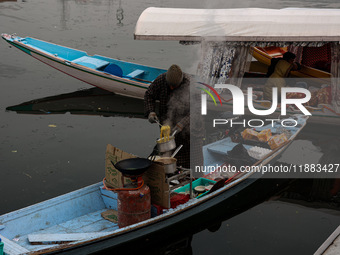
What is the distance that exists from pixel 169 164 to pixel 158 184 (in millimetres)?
296

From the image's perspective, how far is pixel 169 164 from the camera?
6070mm

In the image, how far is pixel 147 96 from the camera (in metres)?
7.02

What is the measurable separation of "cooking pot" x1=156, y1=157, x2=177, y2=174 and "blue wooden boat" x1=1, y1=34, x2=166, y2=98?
6092 mm

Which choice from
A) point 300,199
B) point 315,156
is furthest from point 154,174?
point 315,156

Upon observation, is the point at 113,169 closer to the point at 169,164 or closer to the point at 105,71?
the point at 169,164

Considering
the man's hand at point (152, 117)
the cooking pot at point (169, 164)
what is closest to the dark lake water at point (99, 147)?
the cooking pot at point (169, 164)

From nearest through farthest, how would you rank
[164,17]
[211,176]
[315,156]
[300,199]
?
1. [211,176]
2. [300,199]
3. [315,156]
4. [164,17]

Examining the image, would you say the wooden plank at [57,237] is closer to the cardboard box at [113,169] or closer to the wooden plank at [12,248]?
the wooden plank at [12,248]

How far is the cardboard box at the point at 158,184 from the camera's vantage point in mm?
5914

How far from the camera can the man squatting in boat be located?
6.62 meters

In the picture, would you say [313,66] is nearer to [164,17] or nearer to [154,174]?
[164,17]

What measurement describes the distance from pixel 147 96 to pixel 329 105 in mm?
5554

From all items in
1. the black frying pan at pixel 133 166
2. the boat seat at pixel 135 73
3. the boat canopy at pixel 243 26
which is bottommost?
the black frying pan at pixel 133 166

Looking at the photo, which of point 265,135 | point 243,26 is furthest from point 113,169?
point 243,26
